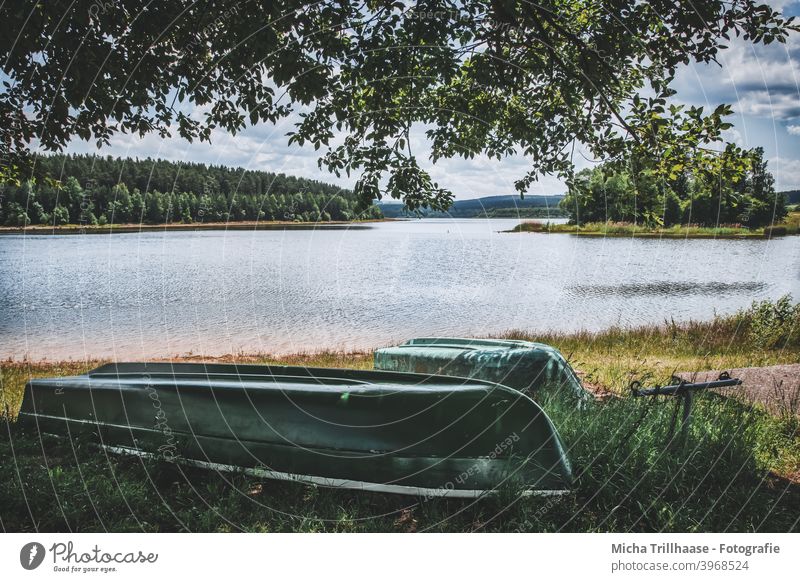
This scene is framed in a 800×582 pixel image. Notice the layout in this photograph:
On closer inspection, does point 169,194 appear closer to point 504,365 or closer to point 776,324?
point 504,365

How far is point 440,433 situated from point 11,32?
463cm

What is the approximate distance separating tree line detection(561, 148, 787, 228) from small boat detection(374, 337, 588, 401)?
138 cm

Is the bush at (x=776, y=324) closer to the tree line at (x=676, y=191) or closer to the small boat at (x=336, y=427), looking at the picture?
the tree line at (x=676, y=191)

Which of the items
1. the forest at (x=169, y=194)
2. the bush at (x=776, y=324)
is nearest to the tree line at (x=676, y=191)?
the forest at (x=169, y=194)

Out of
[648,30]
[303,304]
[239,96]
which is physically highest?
[648,30]

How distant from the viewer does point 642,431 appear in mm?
3113

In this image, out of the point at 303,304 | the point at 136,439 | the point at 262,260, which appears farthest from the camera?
the point at 262,260

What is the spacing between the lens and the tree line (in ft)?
15.7

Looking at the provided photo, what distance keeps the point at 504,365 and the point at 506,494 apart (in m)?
1.62

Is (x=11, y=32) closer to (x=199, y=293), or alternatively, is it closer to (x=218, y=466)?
(x=218, y=466)

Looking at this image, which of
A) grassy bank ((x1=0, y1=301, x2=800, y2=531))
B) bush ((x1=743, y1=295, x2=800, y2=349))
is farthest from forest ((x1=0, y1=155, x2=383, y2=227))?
bush ((x1=743, y1=295, x2=800, y2=349))

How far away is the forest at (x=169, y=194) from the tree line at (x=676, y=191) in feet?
8.32

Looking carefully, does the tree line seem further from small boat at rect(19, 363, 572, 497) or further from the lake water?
small boat at rect(19, 363, 572, 497)

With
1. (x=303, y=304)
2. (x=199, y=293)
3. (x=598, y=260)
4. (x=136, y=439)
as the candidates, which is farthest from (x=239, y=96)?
(x=598, y=260)
